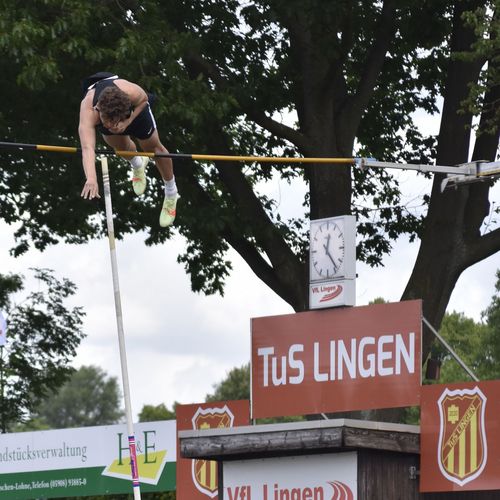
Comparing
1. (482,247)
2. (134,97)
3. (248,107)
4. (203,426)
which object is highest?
(248,107)

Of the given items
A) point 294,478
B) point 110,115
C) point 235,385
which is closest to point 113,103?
point 110,115

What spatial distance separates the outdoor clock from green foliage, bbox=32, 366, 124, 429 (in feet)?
383

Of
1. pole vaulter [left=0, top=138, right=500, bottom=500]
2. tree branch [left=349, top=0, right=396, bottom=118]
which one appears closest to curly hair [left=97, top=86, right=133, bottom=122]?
pole vaulter [left=0, top=138, right=500, bottom=500]

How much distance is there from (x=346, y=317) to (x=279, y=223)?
8.91 m

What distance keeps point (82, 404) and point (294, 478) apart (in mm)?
120118

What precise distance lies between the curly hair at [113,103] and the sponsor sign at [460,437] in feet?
14.5

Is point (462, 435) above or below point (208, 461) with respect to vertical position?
below

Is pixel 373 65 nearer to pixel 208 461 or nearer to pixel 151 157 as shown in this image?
pixel 208 461

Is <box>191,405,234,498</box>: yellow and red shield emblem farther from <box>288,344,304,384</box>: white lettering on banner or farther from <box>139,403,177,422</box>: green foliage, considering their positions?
<box>139,403,177,422</box>: green foliage

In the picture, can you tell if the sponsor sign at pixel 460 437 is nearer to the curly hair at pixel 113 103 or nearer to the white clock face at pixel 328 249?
the white clock face at pixel 328 249

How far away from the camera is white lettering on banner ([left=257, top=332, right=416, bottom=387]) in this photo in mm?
14578

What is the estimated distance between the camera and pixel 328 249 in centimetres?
1559

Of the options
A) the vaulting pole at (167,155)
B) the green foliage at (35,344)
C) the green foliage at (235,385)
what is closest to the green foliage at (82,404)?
the green foliage at (235,385)

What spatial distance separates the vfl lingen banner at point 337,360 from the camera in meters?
14.6
